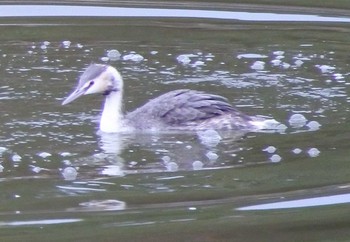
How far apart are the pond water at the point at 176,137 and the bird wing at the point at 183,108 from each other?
213 mm

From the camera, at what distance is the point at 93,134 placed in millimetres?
8523

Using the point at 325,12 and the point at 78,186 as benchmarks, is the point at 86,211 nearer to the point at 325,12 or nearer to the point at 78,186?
the point at 78,186

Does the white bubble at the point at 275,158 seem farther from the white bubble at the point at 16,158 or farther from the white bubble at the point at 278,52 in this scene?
the white bubble at the point at 278,52

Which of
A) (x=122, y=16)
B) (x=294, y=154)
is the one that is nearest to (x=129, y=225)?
(x=294, y=154)

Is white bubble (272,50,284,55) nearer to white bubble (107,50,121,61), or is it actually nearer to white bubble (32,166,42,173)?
white bubble (107,50,121,61)

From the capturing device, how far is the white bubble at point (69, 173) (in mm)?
7242

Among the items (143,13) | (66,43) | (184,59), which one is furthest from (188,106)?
(143,13)

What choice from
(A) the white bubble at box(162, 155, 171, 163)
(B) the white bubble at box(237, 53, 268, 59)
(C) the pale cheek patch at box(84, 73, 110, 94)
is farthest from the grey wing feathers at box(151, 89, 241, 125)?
(B) the white bubble at box(237, 53, 268, 59)

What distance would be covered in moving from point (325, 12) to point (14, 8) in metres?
3.10

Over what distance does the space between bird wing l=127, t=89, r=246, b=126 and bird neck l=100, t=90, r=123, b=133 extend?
11 centimetres

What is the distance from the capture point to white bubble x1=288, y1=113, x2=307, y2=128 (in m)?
8.50

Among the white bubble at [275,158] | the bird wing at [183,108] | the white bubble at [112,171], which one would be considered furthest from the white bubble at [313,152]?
the white bubble at [112,171]

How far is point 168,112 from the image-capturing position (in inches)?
347

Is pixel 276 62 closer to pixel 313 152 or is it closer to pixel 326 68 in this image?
pixel 326 68
